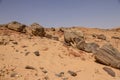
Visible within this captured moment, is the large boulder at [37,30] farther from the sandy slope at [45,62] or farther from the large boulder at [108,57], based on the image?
the large boulder at [108,57]

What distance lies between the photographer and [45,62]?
10297mm

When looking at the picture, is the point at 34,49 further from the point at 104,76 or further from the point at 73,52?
the point at 104,76

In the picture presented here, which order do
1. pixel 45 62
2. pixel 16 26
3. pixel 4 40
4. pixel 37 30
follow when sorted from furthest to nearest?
pixel 16 26 → pixel 37 30 → pixel 4 40 → pixel 45 62

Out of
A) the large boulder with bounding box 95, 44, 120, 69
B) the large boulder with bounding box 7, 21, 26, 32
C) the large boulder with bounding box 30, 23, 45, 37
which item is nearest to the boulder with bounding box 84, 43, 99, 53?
the large boulder with bounding box 95, 44, 120, 69

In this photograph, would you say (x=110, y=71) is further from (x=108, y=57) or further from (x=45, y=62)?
(x=45, y=62)

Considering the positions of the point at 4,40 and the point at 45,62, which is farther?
the point at 4,40

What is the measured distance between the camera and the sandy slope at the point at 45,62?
926 centimetres

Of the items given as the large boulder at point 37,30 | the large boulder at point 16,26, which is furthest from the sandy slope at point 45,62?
the large boulder at point 16,26

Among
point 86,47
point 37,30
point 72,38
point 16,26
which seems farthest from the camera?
point 16,26

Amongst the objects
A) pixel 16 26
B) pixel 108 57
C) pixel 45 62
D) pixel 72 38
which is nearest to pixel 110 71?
pixel 108 57

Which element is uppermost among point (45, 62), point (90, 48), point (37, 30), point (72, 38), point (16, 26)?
point (16, 26)

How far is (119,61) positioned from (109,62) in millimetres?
503

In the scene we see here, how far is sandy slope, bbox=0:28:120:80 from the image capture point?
30.4 ft

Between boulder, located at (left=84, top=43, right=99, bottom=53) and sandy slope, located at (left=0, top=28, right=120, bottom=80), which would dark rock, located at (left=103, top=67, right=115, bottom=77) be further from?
boulder, located at (left=84, top=43, right=99, bottom=53)
